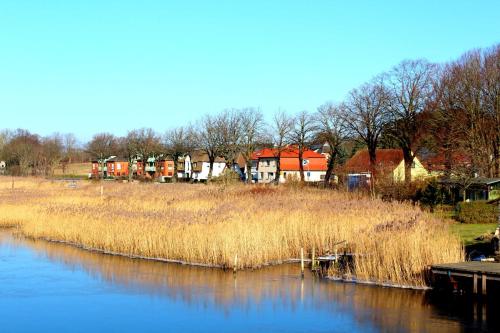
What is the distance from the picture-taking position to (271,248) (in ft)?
78.0

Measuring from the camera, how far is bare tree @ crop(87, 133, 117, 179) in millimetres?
113250

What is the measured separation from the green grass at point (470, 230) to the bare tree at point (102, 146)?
8462 cm

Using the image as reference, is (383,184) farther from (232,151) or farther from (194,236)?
(232,151)

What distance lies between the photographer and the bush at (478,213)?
3306cm

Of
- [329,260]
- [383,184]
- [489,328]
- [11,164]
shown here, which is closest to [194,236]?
[329,260]

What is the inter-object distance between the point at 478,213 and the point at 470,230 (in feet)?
14.5

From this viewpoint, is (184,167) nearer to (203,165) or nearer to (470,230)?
(203,165)

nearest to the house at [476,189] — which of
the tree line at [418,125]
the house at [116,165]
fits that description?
the tree line at [418,125]

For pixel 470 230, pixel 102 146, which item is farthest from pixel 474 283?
pixel 102 146

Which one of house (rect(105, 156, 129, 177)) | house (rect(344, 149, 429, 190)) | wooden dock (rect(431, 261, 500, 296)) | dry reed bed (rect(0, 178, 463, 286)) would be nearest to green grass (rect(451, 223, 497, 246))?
dry reed bed (rect(0, 178, 463, 286))

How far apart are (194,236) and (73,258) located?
5.43 m

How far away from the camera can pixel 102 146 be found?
11475 cm

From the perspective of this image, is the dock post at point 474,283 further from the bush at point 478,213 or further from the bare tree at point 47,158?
the bare tree at point 47,158

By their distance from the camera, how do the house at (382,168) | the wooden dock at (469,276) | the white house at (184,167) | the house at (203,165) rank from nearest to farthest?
the wooden dock at (469,276) < the house at (382,168) < the house at (203,165) < the white house at (184,167)
